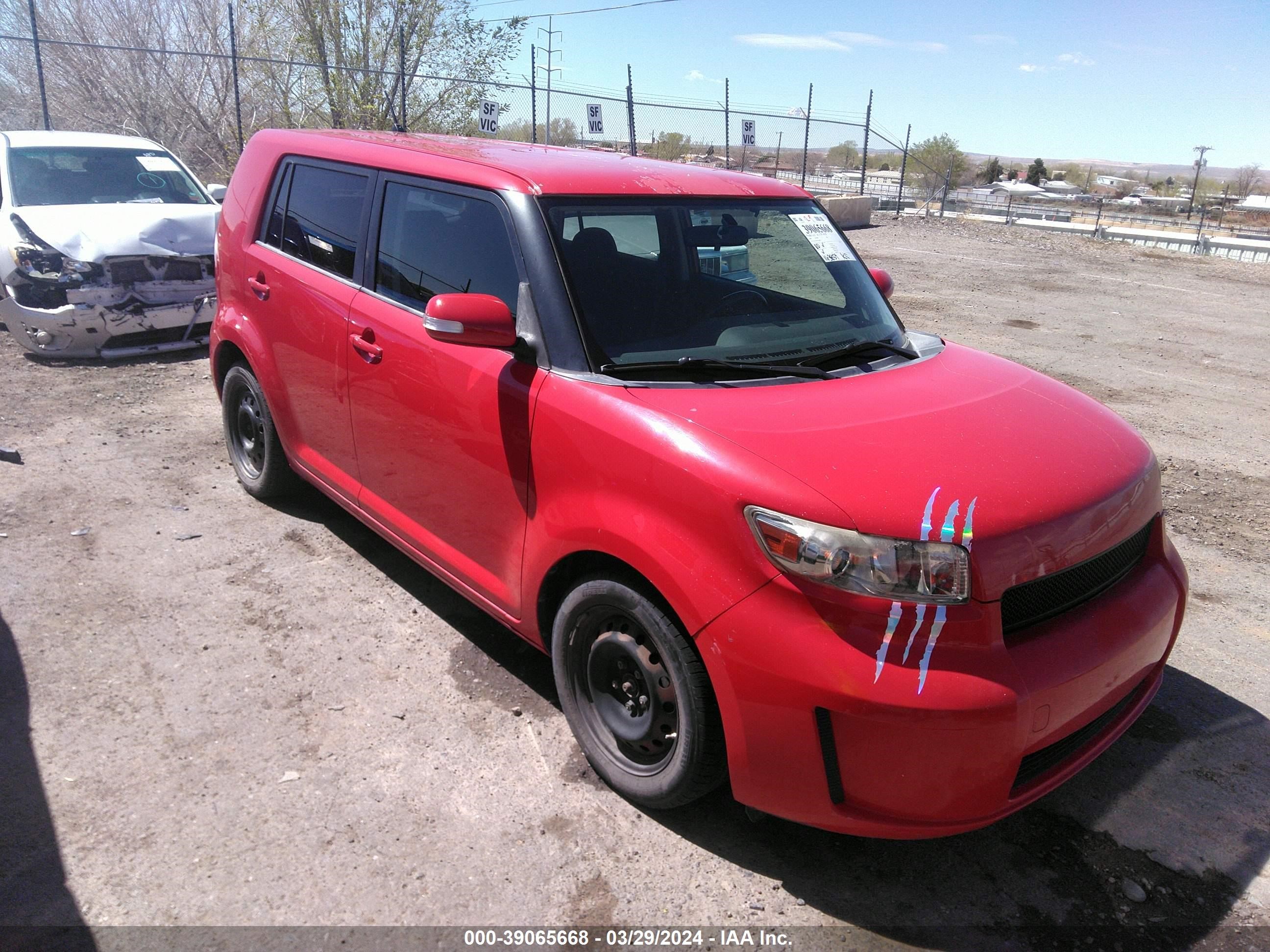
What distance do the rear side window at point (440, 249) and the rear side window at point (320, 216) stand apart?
230 mm

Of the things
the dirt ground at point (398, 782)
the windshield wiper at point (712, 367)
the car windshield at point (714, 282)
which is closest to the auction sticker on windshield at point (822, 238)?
the car windshield at point (714, 282)

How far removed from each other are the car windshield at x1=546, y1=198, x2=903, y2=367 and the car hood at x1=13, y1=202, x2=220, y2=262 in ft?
17.2

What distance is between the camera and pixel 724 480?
7.63 feet

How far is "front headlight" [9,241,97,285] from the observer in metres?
7.11

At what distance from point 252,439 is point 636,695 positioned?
3.14 meters

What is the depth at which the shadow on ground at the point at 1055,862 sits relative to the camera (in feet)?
8.00

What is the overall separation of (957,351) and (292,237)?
2991 mm

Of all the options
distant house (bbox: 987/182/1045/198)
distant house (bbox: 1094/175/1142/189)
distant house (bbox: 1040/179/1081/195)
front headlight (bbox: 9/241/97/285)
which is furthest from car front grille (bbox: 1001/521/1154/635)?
distant house (bbox: 1094/175/1142/189)

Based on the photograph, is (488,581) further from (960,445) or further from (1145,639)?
(1145,639)

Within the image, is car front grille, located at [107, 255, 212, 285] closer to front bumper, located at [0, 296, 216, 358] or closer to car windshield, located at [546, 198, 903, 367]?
front bumper, located at [0, 296, 216, 358]

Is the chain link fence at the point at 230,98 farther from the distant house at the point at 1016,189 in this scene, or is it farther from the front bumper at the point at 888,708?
the distant house at the point at 1016,189

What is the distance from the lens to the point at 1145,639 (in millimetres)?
2588

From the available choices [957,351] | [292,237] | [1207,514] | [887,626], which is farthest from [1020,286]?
[887,626]

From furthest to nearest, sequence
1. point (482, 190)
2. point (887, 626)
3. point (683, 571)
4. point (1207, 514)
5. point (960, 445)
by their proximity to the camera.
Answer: point (1207, 514)
point (482, 190)
point (960, 445)
point (683, 571)
point (887, 626)
